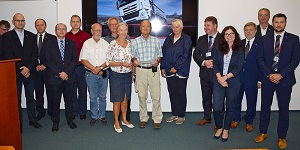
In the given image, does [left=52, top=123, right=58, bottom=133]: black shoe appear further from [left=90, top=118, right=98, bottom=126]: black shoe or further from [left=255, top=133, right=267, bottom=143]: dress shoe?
[left=255, top=133, right=267, bottom=143]: dress shoe

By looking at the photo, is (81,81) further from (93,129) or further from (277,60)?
(277,60)

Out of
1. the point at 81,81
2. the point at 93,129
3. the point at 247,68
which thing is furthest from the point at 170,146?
the point at 81,81

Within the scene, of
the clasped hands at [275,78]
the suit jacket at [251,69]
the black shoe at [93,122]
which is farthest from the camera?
the black shoe at [93,122]

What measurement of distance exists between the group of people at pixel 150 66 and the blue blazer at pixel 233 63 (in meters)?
0.01

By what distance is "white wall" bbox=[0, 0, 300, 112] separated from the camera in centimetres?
521

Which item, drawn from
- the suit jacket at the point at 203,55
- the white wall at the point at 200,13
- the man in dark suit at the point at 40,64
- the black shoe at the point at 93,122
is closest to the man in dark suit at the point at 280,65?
the suit jacket at the point at 203,55

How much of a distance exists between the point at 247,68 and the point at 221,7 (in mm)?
1564

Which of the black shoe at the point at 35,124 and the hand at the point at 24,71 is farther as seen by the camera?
the black shoe at the point at 35,124

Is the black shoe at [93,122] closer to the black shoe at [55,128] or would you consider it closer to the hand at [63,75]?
the black shoe at [55,128]

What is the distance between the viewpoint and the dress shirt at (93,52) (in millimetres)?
4340

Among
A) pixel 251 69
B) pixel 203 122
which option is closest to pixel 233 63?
pixel 251 69

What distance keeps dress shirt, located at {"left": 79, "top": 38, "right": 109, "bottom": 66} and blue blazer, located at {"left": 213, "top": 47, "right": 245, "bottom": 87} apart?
1.70 metres

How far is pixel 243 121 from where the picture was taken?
480 cm

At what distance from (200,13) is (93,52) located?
7.04 ft
